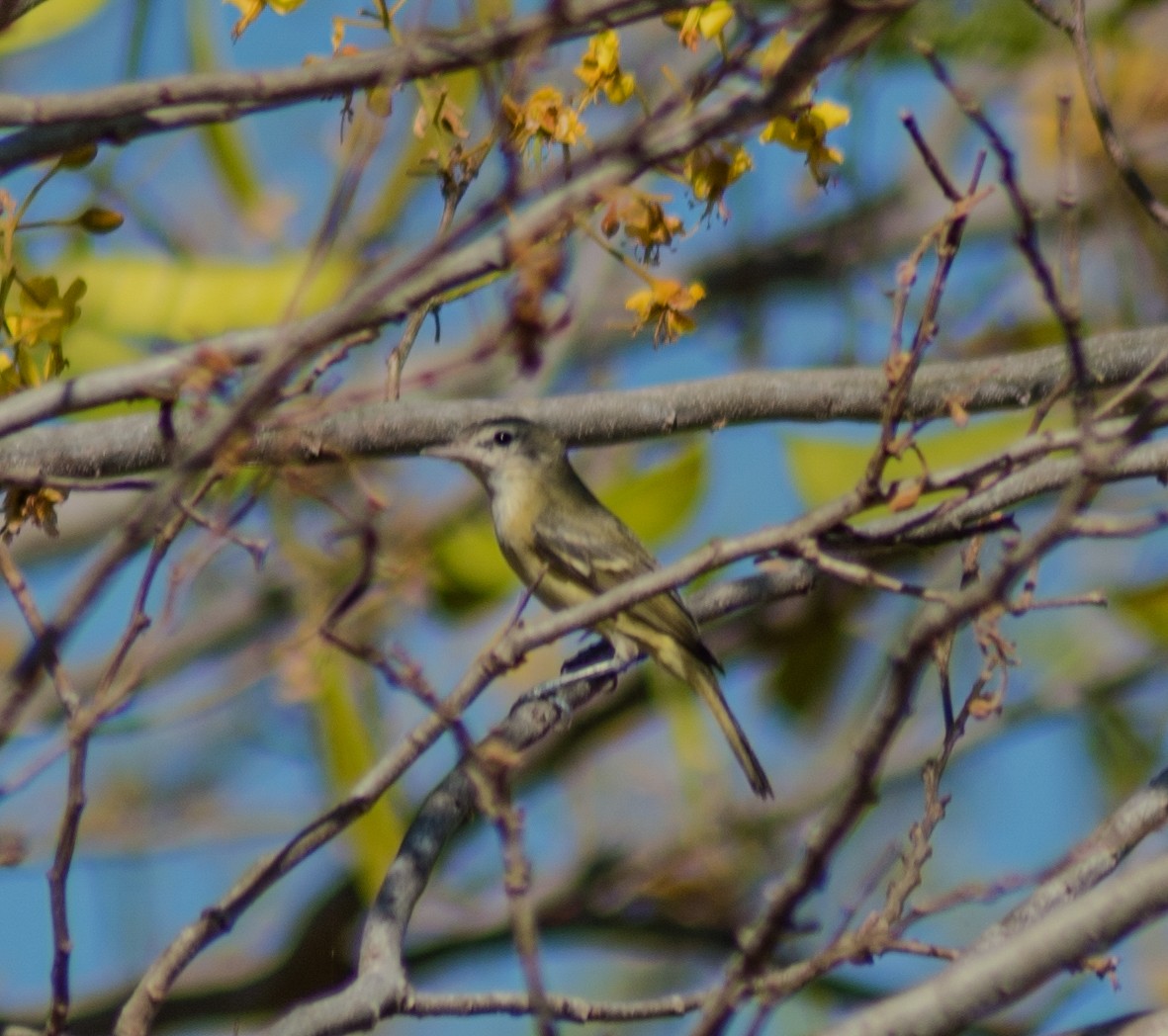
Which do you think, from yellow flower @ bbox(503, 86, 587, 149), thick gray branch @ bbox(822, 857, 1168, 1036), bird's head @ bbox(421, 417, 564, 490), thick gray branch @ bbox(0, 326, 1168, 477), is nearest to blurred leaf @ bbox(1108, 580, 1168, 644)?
bird's head @ bbox(421, 417, 564, 490)

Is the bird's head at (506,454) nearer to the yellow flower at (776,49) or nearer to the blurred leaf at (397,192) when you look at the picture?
the blurred leaf at (397,192)

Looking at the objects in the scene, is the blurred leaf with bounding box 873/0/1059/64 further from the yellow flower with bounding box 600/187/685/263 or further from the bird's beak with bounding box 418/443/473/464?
the yellow flower with bounding box 600/187/685/263

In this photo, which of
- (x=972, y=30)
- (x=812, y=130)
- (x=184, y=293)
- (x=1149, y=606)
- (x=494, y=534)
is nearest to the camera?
(x=812, y=130)

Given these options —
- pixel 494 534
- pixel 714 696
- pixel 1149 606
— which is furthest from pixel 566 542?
pixel 1149 606

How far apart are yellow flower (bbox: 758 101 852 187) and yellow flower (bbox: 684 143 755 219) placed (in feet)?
0.24

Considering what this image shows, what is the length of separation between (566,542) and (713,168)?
2683 millimetres

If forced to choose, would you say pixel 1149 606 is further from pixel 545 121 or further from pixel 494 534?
pixel 545 121

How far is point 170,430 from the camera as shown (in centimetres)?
189

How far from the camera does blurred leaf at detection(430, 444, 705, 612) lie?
584cm

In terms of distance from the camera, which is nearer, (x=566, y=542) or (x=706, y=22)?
(x=706, y=22)

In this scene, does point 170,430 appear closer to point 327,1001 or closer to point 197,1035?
point 327,1001

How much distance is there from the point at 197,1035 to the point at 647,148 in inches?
246

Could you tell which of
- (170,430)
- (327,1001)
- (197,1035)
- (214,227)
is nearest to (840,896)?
(197,1035)

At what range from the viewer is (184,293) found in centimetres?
561
